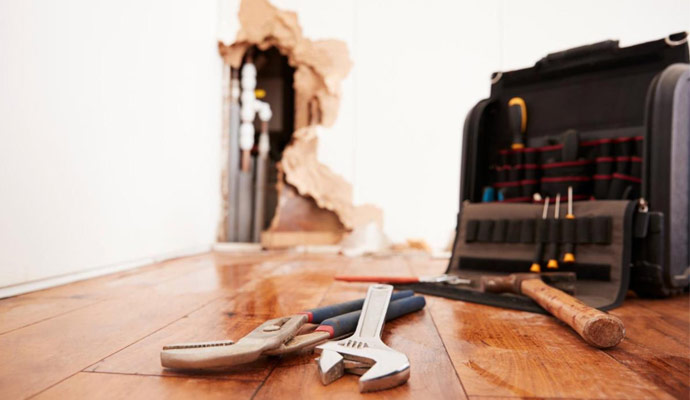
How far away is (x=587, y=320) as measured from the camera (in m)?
0.85

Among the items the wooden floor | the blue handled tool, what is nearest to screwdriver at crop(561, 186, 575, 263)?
the wooden floor

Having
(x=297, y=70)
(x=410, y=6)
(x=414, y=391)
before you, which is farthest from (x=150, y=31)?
(x=414, y=391)

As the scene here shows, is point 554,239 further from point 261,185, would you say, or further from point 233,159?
point 233,159

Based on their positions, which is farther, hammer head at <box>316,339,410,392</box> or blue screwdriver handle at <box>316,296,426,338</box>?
blue screwdriver handle at <box>316,296,426,338</box>

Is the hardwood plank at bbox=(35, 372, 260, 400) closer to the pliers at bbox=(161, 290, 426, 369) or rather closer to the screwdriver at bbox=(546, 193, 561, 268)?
the pliers at bbox=(161, 290, 426, 369)

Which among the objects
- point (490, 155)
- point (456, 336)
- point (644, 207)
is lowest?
point (456, 336)

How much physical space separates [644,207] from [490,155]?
0.68 meters

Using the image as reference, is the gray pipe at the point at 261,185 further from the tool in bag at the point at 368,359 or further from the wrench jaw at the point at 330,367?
the wrench jaw at the point at 330,367

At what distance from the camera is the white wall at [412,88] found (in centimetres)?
287

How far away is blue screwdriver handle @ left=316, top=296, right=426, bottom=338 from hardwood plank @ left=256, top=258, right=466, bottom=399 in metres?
0.05

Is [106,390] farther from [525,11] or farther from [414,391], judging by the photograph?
[525,11]

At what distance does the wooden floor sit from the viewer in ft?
2.12

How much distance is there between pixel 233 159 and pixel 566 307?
2601 millimetres

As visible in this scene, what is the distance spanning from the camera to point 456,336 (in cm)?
94
